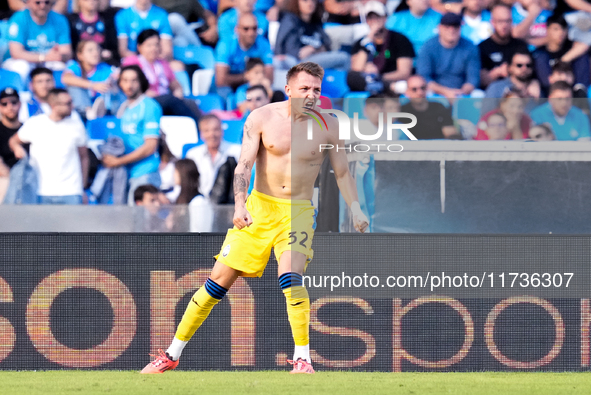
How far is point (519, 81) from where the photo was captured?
858cm

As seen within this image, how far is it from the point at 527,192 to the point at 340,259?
131 cm

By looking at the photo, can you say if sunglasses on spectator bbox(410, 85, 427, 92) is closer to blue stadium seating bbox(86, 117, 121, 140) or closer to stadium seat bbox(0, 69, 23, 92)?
blue stadium seating bbox(86, 117, 121, 140)

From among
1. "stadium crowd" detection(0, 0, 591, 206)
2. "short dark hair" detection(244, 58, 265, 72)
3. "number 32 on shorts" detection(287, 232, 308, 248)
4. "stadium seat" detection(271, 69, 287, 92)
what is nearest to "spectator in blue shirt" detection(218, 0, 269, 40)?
"stadium crowd" detection(0, 0, 591, 206)

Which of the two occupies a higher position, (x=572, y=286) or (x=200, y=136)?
(x=200, y=136)

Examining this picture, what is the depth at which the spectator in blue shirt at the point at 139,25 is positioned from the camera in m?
8.62

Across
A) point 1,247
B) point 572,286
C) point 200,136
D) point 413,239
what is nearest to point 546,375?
point 572,286

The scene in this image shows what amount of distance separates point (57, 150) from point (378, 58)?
360cm

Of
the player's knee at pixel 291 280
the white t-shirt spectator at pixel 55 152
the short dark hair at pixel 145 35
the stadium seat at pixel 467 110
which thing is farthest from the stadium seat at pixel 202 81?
the player's knee at pixel 291 280

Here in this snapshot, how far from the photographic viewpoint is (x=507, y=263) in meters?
4.81

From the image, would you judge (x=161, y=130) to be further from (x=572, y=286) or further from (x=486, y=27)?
(x=572, y=286)

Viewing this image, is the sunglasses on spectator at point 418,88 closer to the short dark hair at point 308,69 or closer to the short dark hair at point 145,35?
the short dark hair at point 145,35

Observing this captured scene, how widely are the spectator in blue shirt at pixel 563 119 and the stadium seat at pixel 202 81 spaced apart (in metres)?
4.09

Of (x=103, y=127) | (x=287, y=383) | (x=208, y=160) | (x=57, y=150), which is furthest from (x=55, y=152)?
(x=287, y=383)

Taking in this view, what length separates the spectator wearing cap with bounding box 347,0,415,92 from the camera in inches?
338
